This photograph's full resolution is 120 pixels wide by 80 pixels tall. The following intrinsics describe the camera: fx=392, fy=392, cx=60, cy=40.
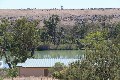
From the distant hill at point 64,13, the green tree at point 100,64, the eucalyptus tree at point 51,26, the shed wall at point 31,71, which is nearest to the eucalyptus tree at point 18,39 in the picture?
the shed wall at point 31,71

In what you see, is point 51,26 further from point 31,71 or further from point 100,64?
point 100,64

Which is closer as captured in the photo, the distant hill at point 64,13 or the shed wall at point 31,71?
the shed wall at point 31,71

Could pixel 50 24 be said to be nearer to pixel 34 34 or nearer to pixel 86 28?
pixel 86 28

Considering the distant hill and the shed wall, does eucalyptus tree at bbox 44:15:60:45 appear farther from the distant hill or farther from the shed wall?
the distant hill

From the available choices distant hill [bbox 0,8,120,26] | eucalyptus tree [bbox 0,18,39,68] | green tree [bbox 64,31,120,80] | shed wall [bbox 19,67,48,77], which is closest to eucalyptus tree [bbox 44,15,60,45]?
eucalyptus tree [bbox 0,18,39,68]

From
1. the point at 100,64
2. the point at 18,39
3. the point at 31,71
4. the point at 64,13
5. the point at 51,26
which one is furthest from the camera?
the point at 64,13

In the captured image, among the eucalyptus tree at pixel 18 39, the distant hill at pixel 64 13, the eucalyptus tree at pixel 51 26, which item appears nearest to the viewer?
the eucalyptus tree at pixel 18 39

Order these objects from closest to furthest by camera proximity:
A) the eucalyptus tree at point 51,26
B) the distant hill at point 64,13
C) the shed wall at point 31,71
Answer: the shed wall at point 31,71, the eucalyptus tree at point 51,26, the distant hill at point 64,13

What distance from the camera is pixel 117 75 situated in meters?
11.5

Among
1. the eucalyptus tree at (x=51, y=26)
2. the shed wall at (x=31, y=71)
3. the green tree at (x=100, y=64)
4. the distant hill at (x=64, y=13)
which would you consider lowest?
the distant hill at (x=64, y=13)

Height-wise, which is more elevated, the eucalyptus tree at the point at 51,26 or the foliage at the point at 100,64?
the foliage at the point at 100,64

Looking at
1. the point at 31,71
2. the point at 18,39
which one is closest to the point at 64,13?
the point at 18,39

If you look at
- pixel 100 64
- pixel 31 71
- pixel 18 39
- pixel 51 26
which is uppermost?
pixel 100 64

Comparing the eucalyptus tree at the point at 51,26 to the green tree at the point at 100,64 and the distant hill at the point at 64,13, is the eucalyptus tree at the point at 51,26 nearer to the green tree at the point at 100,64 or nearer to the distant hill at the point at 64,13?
the distant hill at the point at 64,13
